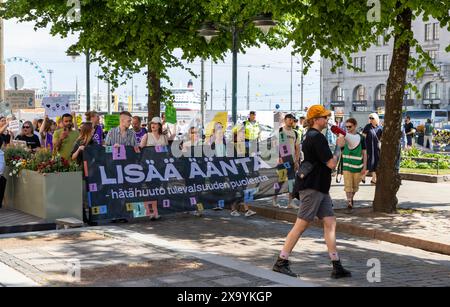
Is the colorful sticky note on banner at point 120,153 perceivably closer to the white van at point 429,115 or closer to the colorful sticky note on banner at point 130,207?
the colorful sticky note on banner at point 130,207

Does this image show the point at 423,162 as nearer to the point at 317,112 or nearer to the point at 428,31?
the point at 317,112

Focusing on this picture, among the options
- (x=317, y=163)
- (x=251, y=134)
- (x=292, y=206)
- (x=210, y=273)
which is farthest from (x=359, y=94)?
(x=210, y=273)

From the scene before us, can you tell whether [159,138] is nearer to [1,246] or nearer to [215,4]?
[1,246]

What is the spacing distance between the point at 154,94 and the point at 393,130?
30.2 feet

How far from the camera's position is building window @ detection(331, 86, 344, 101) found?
349 ft

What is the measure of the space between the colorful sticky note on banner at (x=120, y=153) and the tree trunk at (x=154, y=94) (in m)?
8.19

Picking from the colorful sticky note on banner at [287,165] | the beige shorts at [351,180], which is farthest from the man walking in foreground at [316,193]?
the colorful sticky note on banner at [287,165]

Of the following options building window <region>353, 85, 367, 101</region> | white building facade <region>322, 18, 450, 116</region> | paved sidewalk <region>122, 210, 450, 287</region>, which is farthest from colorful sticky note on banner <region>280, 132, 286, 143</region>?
building window <region>353, 85, 367, 101</region>

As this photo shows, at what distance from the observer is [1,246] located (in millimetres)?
9562

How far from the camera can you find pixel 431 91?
90938 millimetres

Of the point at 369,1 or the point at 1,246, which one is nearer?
the point at 1,246
